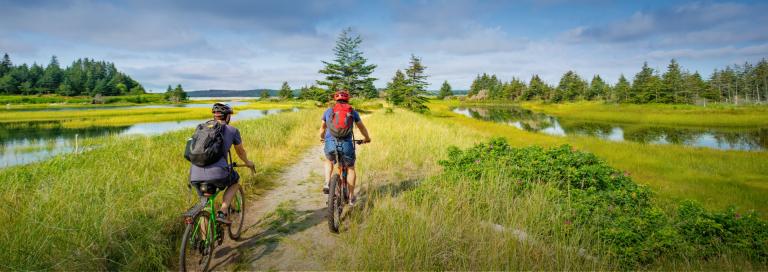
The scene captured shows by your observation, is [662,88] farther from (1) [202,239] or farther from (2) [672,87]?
(1) [202,239]

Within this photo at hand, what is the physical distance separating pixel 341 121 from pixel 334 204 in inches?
47.2

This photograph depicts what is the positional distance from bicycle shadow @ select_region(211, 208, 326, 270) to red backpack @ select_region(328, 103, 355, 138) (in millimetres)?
1635

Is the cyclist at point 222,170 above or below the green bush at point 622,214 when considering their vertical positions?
above

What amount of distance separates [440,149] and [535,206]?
6.83m

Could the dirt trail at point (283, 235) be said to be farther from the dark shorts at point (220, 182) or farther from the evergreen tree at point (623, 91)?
the evergreen tree at point (623, 91)

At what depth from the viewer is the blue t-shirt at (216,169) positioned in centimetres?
354

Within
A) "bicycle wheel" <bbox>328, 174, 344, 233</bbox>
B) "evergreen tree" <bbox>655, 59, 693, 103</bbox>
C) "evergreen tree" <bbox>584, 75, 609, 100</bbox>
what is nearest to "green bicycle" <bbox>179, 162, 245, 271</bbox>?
"bicycle wheel" <bbox>328, 174, 344, 233</bbox>

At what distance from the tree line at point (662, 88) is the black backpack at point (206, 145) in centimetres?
8507

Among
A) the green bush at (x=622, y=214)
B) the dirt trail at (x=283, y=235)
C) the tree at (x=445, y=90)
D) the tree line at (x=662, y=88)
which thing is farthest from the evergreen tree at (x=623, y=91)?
the dirt trail at (x=283, y=235)

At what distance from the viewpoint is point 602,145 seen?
60.7ft

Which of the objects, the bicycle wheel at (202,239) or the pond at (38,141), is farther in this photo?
the pond at (38,141)

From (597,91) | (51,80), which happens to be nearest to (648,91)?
(597,91)

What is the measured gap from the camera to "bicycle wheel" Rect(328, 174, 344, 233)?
4590 mm

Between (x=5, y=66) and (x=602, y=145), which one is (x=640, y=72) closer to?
(x=602, y=145)
